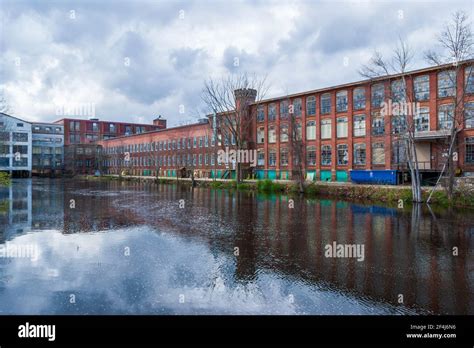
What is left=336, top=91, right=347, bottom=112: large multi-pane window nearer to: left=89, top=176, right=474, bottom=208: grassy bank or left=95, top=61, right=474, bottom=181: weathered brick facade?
left=95, top=61, right=474, bottom=181: weathered brick facade

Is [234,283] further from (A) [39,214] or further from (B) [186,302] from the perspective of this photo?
(A) [39,214]

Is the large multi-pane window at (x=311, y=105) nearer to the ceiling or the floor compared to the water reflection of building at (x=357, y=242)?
nearer to the ceiling

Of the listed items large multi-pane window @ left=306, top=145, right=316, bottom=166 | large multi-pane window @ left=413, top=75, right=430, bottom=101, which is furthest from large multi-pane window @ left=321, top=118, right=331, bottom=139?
large multi-pane window @ left=413, top=75, right=430, bottom=101

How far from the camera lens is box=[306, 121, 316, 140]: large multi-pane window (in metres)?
44.4

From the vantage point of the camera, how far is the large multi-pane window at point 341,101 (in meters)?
41.1

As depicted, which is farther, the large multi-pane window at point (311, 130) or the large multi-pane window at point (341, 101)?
the large multi-pane window at point (311, 130)

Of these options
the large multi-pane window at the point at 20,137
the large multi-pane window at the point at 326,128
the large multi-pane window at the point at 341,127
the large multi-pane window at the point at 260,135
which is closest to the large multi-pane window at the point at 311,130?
the large multi-pane window at the point at 326,128

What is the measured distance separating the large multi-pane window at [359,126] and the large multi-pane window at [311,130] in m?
5.64

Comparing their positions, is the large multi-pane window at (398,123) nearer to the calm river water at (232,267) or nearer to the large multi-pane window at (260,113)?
the large multi-pane window at (260,113)

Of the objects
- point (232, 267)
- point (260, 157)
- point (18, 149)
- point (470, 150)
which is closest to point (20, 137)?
point (18, 149)

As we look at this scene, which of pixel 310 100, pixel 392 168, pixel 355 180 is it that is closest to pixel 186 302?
pixel 355 180

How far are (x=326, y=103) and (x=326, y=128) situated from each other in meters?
3.09

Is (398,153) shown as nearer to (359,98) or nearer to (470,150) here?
(470,150)

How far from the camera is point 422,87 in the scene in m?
34.5
